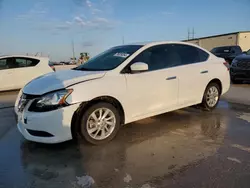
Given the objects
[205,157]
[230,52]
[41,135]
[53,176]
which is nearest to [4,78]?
[41,135]

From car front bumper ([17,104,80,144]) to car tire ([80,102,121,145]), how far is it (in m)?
0.22

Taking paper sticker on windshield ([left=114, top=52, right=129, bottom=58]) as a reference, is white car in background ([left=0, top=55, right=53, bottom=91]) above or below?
below

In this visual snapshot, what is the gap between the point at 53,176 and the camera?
2895mm

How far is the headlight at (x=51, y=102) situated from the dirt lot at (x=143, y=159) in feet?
2.23

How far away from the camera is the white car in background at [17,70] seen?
9406 millimetres

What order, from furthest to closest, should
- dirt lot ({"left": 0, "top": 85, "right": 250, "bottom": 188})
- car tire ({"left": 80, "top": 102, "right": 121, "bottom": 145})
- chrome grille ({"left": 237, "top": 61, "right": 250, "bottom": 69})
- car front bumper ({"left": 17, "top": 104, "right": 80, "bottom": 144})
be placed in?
1. chrome grille ({"left": 237, "top": 61, "right": 250, "bottom": 69})
2. car tire ({"left": 80, "top": 102, "right": 121, "bottom": 145})
3. car front bumper ({"left": 17, "top": 104, "right": 80, "bottom": 144})
4. dirt lot ({"left": 0, "top": 85, "right": 250, "bottom": 188})

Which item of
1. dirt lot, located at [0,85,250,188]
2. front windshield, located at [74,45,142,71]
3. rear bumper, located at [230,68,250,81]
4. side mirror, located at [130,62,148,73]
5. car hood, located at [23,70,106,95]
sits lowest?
dirt lot, located at [0,85,250,188]

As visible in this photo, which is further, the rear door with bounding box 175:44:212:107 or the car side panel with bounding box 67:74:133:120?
the rear door with bounding box 175:44:212:107

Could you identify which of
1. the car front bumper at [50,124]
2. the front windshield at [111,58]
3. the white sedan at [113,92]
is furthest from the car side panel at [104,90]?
the front windshield at [111,58]

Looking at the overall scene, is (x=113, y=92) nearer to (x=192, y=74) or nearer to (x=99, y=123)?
(x=99, y=123)

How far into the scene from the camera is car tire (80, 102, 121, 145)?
3.60 meters

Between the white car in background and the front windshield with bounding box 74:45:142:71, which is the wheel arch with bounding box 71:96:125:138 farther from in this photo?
the white car in background

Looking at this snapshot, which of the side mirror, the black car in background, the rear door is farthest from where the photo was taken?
the black car in background

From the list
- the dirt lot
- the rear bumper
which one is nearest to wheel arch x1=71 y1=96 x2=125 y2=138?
the dirt lot
